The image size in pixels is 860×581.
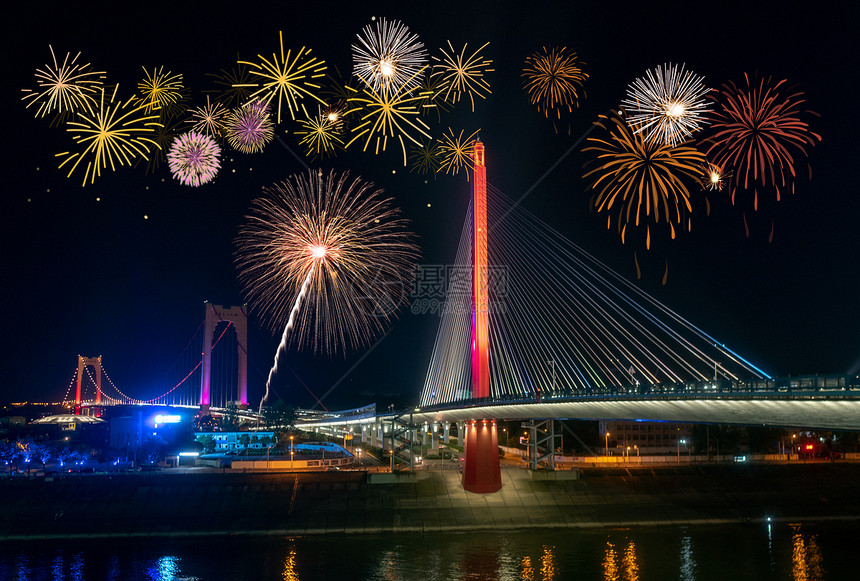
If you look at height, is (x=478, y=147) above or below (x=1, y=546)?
above

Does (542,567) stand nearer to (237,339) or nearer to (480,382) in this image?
(480,382)

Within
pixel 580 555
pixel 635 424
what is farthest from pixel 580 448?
pixel 580 555

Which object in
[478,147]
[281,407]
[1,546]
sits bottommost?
[1,546]

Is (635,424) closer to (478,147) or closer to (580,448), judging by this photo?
(580,448)

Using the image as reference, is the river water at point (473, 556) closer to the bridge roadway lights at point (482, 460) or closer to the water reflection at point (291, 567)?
the water reflection at point (291, 567)

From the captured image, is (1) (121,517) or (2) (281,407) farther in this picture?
(2) (281,407)

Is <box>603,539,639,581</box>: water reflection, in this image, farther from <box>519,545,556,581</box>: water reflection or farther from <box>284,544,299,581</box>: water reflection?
<box>284,544,299,581</box>: water reflection

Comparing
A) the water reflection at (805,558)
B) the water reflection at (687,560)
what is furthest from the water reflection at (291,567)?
the water reflection at (805,558)
